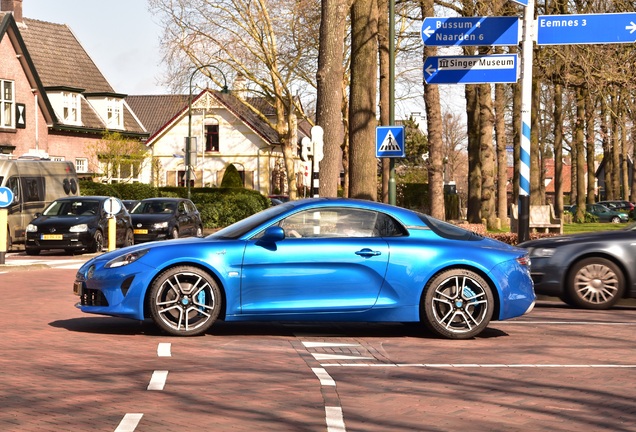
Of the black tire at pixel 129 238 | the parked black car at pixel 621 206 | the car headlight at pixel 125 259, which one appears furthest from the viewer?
the parked black car at pixel 621 206

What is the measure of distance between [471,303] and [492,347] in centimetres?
63

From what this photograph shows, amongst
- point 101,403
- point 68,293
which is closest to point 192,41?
point 68,293

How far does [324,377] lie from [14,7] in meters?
50.8

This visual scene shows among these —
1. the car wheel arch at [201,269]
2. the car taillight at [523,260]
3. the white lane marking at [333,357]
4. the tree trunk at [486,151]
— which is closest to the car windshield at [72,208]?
the tree trunk at [486,151]

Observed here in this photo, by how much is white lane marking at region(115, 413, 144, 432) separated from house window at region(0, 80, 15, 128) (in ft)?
138

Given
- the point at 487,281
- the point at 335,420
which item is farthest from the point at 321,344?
the point at 335,420

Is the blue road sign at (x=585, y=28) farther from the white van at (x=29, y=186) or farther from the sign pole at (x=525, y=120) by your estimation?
the white van at (x=29, y=186)

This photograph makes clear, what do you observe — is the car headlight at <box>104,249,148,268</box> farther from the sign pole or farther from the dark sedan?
the sign pole

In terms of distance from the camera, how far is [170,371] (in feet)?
28.1

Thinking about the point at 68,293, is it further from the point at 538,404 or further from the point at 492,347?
the point at 538,404

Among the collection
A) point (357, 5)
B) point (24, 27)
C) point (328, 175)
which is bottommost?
point (328, 175)

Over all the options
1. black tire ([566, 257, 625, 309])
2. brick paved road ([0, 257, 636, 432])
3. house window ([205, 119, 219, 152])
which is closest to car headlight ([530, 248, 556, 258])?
black tire ([566, 257, 625, 309])

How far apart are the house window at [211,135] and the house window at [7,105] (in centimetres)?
3438

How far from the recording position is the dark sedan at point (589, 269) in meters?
14.1
